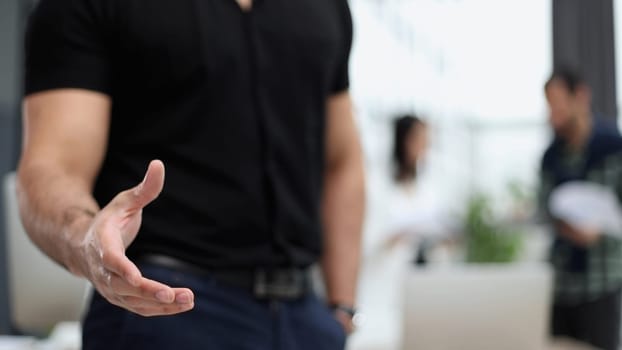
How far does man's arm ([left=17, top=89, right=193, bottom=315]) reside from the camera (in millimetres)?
756

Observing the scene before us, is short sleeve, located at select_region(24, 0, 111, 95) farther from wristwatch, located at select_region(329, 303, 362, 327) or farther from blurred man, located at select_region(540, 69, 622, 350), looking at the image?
blurred man, located at select_region(540, 69, 622, 350)

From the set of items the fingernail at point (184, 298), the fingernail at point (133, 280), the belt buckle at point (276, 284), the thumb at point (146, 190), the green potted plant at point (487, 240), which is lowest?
the green potted plant at point (487, 240)

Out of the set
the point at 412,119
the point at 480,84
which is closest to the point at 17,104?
the point at 412,119

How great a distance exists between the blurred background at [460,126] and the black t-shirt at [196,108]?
1.45 meters

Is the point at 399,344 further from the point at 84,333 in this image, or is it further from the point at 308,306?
the point at 84,333

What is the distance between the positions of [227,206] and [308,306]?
0.18m

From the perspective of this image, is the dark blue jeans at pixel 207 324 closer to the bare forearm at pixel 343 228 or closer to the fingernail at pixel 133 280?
the bare forearm at pixel 343 228

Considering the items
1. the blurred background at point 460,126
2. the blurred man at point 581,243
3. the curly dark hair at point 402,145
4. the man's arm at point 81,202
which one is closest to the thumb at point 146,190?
the man's arm at point 81,202

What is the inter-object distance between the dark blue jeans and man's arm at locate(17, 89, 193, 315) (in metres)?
0.13

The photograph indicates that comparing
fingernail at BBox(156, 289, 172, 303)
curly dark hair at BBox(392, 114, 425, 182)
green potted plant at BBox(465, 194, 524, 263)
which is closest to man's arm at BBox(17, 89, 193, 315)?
fingernail at BBox(156, 289, 172, 303)

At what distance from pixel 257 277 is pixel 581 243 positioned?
9.38ft

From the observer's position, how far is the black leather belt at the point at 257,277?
1.14 metres

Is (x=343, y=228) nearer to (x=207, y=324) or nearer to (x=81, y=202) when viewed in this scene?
(x=207, y=324)

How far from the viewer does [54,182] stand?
1056 millimetres
